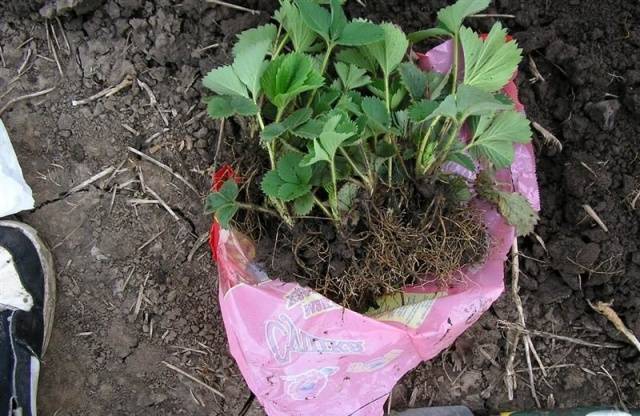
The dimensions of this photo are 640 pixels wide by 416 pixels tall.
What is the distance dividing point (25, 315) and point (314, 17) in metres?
0.89

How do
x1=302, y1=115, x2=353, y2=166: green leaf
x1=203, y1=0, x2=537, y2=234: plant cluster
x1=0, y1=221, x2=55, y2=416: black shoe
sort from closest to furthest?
1. x1=302, y1=115, x2=353, y2=166: green leaf
2. x1=203, y1=0, x2=537, y2=234: plant cluster
3. x1=0, y1=221, x2=55, y2=416: black shoe

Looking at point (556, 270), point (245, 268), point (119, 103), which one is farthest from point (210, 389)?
point (556, 270)

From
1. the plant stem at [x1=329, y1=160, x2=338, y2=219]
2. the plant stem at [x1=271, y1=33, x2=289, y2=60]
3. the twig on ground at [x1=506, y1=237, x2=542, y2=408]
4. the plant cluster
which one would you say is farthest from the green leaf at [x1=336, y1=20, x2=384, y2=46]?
the twig on ground at [x1=506, y1=237, x2=542, y2=408]

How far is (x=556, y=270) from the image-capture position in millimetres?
1516

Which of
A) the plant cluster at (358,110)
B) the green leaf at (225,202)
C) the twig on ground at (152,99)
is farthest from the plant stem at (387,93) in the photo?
the twig on ground at (152,99)

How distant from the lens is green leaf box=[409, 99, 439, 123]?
1.16 meters

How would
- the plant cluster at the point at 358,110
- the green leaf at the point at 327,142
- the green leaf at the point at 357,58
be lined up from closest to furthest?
1. the green leaf at the point at 327,142
2. the plant cluster at the point at 358,110
3. the green leaf at the point at 357,58

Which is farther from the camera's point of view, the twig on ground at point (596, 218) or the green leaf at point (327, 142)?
the twig on ground at point (596, 218)

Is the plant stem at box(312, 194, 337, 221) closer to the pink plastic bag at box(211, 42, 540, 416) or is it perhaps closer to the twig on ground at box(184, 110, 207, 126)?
the pink plastic bag at box(211, 42, 540, 416)

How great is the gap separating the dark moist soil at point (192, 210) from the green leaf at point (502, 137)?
1.05 feet

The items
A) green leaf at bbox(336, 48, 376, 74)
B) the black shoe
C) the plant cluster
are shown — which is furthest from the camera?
the black shoe

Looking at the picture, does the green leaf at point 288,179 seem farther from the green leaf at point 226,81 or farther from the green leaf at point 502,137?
the green leaf at point 502,137

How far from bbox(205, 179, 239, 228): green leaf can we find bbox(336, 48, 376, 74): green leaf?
1.02 ft

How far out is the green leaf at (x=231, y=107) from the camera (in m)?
1.17
